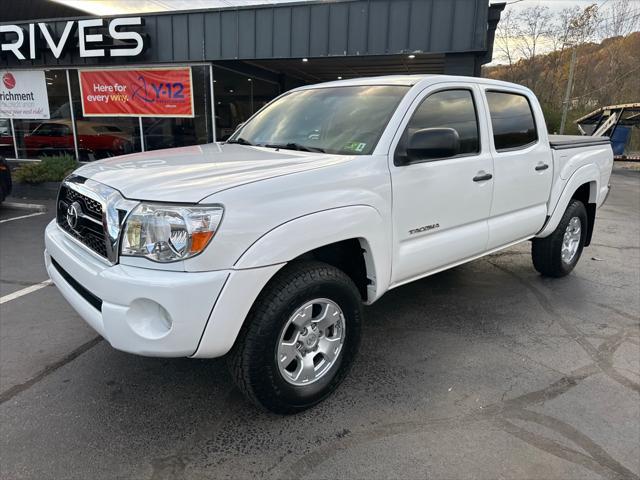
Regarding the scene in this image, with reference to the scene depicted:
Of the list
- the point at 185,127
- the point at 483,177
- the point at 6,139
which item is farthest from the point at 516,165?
the point at 6,139

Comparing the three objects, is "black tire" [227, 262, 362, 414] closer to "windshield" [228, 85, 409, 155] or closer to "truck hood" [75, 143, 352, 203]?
"truck hood" [75, 143, 352, 203]

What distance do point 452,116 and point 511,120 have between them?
0.90 meters

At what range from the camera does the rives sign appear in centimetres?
1052

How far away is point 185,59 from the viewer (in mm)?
10719

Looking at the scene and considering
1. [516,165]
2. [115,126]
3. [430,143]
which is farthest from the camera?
[115,126]

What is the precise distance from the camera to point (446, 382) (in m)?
3.13

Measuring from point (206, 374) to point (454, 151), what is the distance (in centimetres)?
222

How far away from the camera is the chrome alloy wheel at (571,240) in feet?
16.6

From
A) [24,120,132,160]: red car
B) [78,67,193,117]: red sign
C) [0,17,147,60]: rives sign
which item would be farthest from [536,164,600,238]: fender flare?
[24,120,132,160]: red car

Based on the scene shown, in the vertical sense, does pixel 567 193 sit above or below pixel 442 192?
below

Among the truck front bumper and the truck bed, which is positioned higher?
the truck bed

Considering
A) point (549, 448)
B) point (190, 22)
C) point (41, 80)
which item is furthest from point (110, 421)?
point (41, 80)

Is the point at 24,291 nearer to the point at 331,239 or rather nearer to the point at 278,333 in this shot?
the point at 278,333

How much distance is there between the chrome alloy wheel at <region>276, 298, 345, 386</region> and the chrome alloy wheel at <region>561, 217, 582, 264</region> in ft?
10.6
